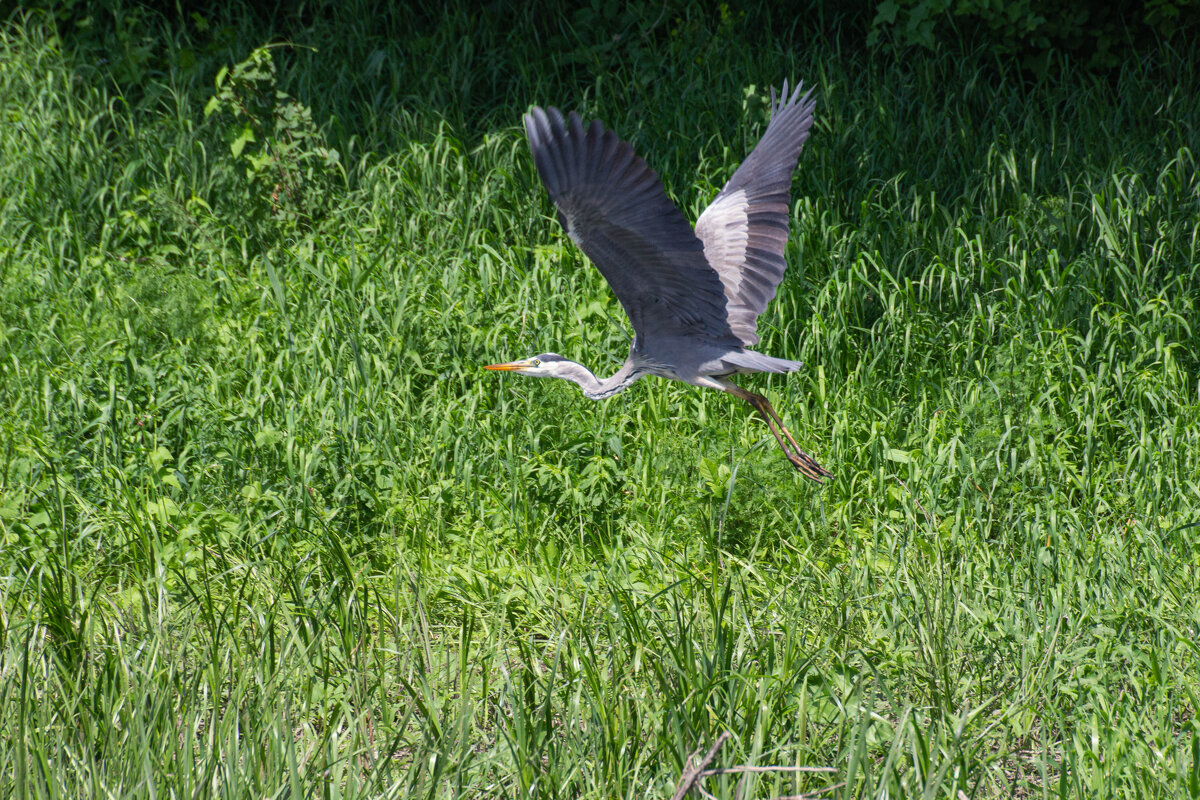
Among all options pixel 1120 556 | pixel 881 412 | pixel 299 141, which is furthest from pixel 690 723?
→ pixel 299 141

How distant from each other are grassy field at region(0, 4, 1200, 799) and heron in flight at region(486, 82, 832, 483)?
63cm

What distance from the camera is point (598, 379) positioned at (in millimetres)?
3508

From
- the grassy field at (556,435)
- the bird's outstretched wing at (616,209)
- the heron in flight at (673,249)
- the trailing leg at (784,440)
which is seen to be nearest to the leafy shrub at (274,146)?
the grassy field at (556,435)

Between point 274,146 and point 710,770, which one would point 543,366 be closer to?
point 710,770

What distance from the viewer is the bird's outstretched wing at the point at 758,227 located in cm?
387

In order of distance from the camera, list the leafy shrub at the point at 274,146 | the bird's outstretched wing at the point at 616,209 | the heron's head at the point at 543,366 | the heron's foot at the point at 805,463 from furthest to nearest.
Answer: the leafy shrub at the point at 274,146
the heron's foot at the point at 805,463
the heron's head at the point at 543,366
the bird's outstretched wing at the point at 616,209

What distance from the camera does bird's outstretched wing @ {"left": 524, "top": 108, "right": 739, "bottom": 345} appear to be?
2904mm

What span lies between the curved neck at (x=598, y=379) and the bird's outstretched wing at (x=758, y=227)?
0.49 meters

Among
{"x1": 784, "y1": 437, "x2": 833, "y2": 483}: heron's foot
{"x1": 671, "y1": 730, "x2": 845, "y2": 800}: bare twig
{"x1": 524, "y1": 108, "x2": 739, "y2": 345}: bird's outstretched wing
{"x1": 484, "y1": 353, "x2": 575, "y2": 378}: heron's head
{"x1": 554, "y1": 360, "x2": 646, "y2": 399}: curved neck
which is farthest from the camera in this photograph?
{"x1": 784, "y1": 437, "x2": 833, "y2": 483}: heron's foot

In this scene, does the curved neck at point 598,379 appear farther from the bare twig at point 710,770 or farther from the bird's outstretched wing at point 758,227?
the bare twig at point 710,770

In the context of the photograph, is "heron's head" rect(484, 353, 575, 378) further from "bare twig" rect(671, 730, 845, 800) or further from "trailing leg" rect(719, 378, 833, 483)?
"bare twig" rect(671, 730, 845, 800)

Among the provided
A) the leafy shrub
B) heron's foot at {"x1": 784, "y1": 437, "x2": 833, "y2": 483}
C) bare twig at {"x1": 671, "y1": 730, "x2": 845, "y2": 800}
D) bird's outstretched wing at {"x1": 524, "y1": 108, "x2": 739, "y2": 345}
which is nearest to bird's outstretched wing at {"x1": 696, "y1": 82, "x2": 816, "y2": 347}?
heron's foot at {"x1": 784, "y1": 437, "x2": 833, "y2": 483}

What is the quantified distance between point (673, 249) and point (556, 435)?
5.59 feet

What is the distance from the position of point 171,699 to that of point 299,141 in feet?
13.6
